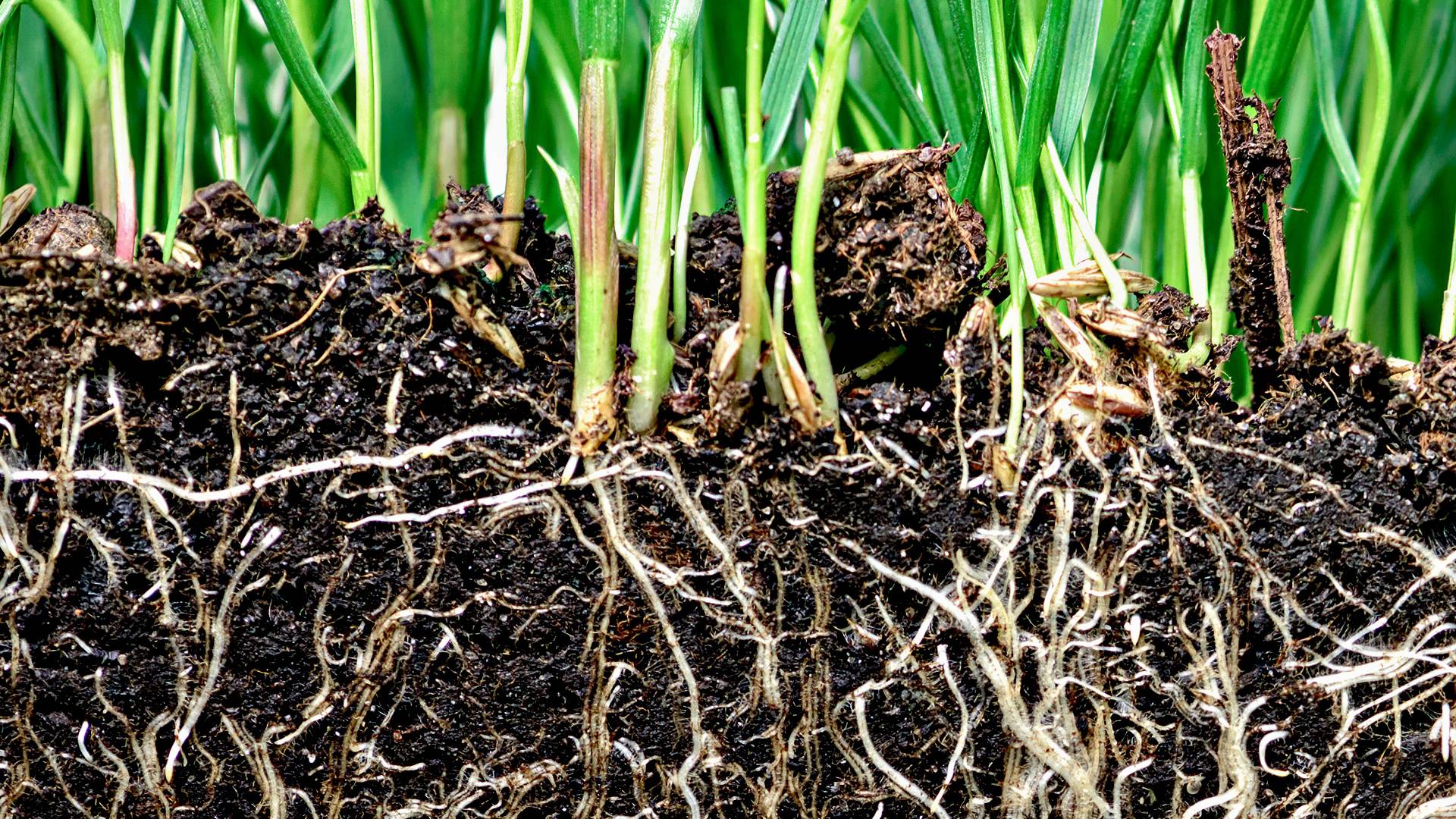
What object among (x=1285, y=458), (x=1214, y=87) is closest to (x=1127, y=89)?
(x=1214, y=87)

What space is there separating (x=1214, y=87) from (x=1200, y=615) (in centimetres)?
34

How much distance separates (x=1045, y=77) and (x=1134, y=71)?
11 centimetres

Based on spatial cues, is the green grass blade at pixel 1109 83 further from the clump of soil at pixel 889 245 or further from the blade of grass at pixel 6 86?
the blade of grass at pixel 6 86

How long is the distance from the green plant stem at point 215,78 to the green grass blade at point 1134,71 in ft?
2.06

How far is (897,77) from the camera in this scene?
608 millimetres

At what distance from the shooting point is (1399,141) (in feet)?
2.31

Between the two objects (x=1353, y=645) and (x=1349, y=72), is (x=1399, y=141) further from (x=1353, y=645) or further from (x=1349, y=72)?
(x=1353, y=645)

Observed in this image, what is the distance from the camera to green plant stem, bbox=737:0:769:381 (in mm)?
478

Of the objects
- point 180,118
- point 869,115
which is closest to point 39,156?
point 180,118

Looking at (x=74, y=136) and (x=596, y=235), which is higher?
(x=74, y=136)

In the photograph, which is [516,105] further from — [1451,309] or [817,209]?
[1451,309]

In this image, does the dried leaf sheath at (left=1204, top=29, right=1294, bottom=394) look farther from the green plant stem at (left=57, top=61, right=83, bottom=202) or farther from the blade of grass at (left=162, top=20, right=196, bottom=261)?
the green plant stem at (left=57, top=61, right=83, bottom=202)

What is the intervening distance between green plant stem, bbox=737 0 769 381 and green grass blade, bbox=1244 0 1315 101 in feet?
1.28

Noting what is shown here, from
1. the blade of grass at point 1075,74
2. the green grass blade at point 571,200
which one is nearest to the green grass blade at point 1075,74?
the blade of grass at point 1075,74
